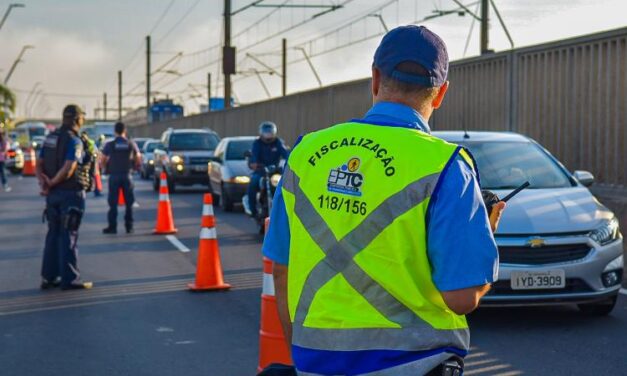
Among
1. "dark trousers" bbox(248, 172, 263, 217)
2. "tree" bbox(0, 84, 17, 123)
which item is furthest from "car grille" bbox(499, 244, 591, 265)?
"tree" bbox(0, 84, 17, 123)

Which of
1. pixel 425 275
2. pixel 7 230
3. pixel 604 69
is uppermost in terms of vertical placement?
pixel 604 69

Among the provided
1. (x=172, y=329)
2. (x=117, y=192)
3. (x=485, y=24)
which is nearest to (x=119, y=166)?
(x=117, y=192)

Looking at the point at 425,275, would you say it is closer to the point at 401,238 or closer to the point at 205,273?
the point at 401,238

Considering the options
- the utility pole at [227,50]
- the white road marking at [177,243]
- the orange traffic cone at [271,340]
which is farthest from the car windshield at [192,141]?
the orange traffic cone at [271,340]

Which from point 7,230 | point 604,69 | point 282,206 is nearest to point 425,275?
point 282,206

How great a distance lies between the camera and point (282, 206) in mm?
3172

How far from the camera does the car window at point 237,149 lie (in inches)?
966

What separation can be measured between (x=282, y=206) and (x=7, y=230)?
56.8ft

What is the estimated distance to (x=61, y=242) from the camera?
11.7 m

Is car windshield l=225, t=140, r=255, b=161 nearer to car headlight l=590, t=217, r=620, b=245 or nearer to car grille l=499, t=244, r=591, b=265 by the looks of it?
car headlight l=590, t=217, r=620, b=245

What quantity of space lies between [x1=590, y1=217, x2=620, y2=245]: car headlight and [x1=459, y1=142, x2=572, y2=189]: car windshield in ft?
3.11

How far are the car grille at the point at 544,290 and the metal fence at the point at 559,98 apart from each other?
618cm

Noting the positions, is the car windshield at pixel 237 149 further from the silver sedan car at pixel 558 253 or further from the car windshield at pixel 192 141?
the silver sedan car at pixel 558 253

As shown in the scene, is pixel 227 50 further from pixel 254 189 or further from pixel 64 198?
pixel 64 198
